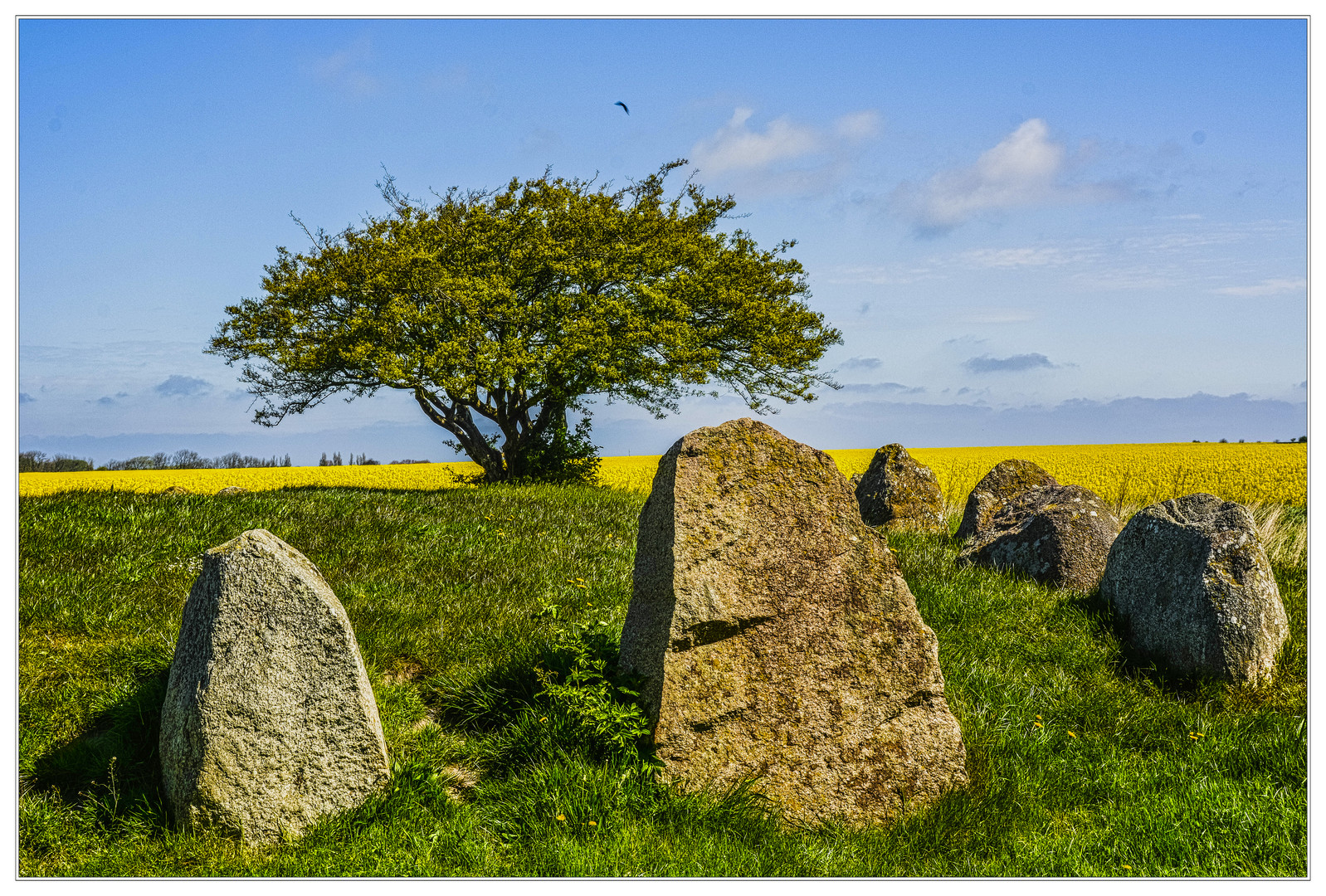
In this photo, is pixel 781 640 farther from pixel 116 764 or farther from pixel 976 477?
pixel 976 477

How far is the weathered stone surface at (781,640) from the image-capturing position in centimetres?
570

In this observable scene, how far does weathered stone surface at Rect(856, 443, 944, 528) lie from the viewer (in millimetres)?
14641

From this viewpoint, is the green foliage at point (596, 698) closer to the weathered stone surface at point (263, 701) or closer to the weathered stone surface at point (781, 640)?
the weathered stone surface at point (781, 640)

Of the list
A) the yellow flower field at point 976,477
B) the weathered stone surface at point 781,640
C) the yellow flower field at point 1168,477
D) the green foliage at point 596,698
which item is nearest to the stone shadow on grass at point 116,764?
the green foliage at point 596,698

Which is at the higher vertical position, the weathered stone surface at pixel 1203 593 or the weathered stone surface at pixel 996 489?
the weathered stone surface at pixel 996 489

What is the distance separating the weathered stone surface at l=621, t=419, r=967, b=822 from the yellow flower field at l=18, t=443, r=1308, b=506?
1660 cm

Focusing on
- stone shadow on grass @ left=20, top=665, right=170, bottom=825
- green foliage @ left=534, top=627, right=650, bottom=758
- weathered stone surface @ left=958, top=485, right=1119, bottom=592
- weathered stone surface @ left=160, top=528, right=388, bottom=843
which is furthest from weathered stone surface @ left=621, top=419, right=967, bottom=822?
weathered stone surface @ left=958, top=485, right=1119, bottom=592

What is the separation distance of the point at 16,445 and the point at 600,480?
23814 mm

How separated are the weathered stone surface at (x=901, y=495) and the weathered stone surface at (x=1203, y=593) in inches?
198

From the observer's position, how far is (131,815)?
559cm

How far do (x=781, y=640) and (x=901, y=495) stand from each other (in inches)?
375

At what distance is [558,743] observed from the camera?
591 cm

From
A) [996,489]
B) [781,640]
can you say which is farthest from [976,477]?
[781,640]

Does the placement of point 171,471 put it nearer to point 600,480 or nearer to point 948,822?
point 600,480
